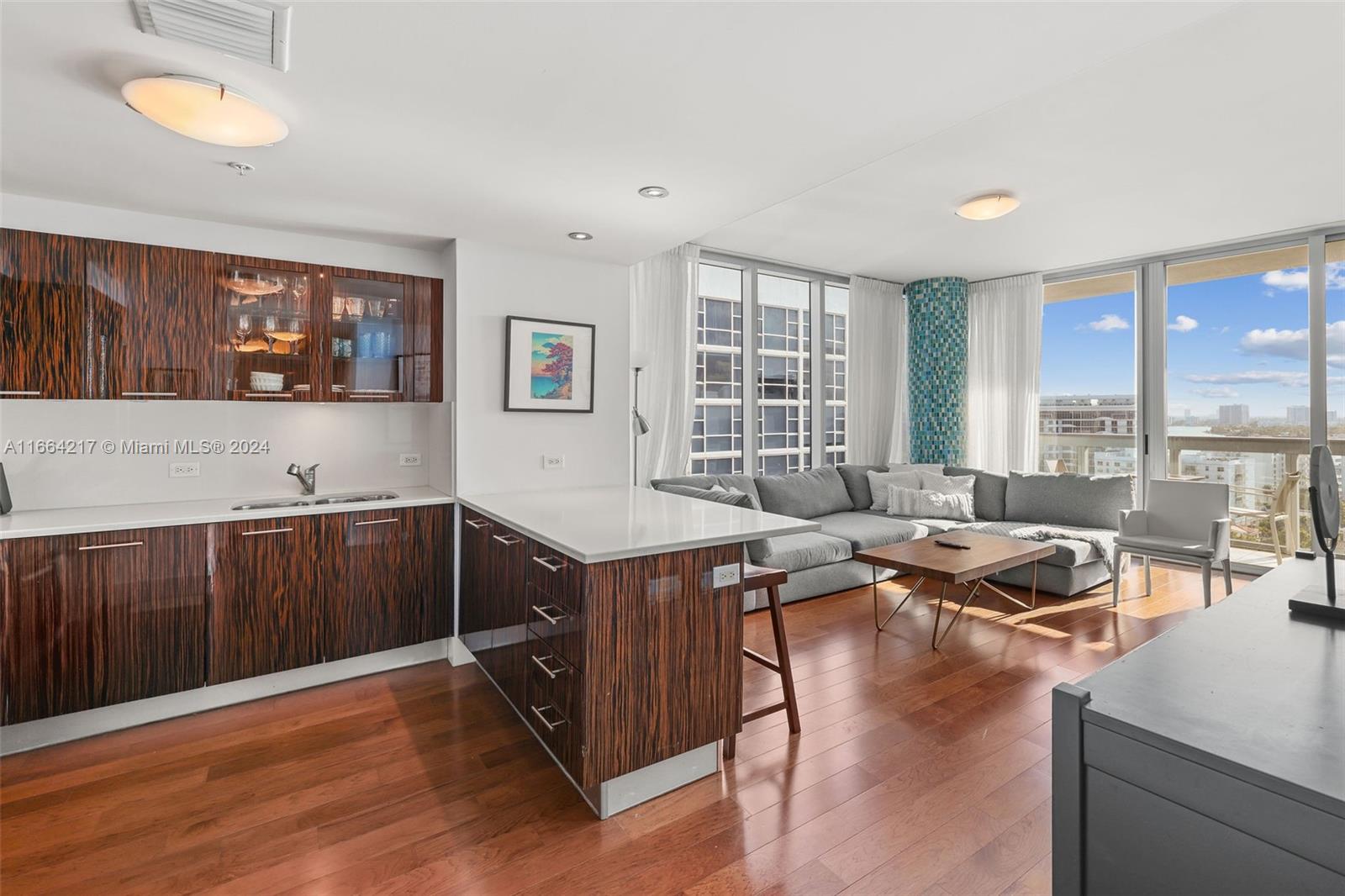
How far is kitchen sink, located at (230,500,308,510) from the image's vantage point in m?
2.86

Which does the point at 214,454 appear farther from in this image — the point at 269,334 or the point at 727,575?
the point at 727,575

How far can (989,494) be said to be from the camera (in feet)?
17.8

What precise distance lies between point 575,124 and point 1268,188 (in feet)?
14.0

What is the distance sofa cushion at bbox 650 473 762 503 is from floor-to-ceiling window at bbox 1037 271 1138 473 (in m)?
3.09

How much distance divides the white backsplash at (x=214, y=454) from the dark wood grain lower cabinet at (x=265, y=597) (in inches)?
23.9

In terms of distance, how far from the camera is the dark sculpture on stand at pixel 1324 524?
1.24m

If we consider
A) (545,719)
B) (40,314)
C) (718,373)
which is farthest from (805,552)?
(40,314)

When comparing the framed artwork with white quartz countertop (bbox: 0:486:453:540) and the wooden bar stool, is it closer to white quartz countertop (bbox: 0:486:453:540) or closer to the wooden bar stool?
white quartz countertop (bbox: 0:486:453:540)

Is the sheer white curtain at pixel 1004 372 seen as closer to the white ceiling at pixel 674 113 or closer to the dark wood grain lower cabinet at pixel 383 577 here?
the white ceiling at pixel 674 113

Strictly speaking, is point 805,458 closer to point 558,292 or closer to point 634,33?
point 558,292

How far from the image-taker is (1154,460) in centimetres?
523

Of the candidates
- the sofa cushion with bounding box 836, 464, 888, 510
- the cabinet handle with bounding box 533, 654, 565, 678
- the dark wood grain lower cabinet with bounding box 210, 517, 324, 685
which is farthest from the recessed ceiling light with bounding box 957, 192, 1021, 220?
the dark wood grain lower cabinet with bounding box 210, 517, 324, 685

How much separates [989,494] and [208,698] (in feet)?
18.4

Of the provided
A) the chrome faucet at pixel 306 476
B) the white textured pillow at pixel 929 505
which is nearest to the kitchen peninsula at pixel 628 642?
the chrome faucet at pixel 306 476
